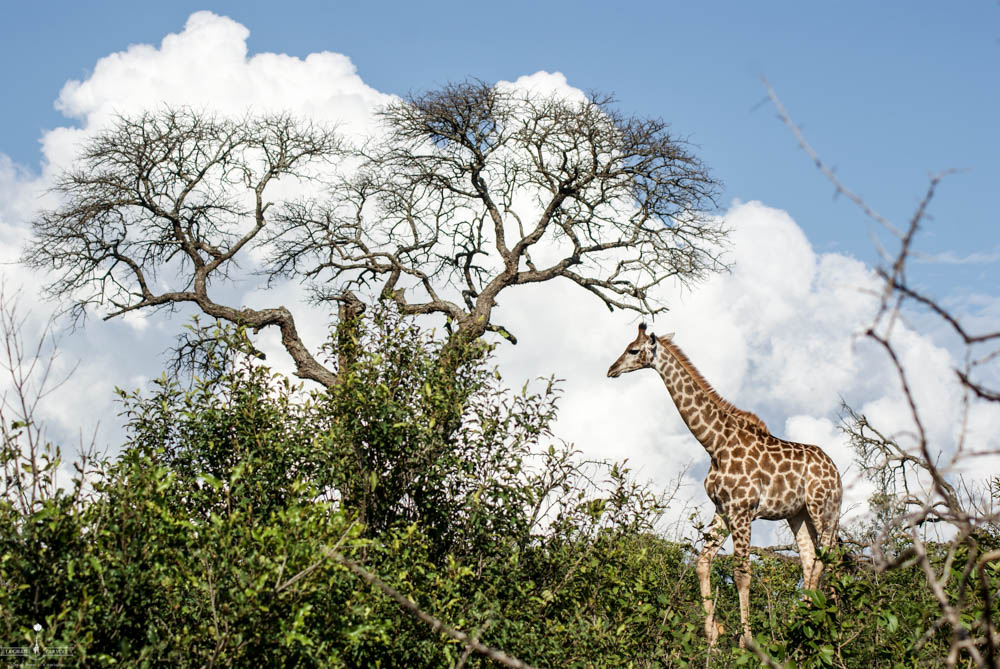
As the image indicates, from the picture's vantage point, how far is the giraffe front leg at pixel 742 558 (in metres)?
10.1

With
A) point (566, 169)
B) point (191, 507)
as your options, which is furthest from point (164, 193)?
point (191, 507)

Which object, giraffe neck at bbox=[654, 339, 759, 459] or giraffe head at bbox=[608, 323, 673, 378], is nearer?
giraffe neck at bbox=[654, 339, 759, 459]

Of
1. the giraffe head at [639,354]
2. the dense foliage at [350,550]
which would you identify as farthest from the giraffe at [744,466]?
the dense foliage at [350,550]

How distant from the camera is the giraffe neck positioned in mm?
11797

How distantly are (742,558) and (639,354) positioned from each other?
302cm

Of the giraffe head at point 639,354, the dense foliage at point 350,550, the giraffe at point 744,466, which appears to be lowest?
the dense foliage at point 350,550

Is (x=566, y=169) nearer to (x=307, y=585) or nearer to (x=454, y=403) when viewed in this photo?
(x=454, y=403)

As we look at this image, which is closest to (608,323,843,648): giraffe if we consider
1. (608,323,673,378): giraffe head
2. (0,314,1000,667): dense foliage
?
(608,323,673,378): giraffe head

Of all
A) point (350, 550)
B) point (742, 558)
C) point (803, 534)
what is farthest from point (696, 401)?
point (350, 550)

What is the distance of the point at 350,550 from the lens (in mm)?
5168

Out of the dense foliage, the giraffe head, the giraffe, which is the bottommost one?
the dense foliage

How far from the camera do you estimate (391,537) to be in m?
5.96

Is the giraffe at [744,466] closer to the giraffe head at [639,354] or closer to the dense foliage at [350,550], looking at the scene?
the giraffe head at [639,354]

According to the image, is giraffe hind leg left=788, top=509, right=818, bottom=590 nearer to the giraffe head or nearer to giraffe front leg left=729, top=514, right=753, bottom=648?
giraffe front leg left=729, top=514, right=753, bottom=648
